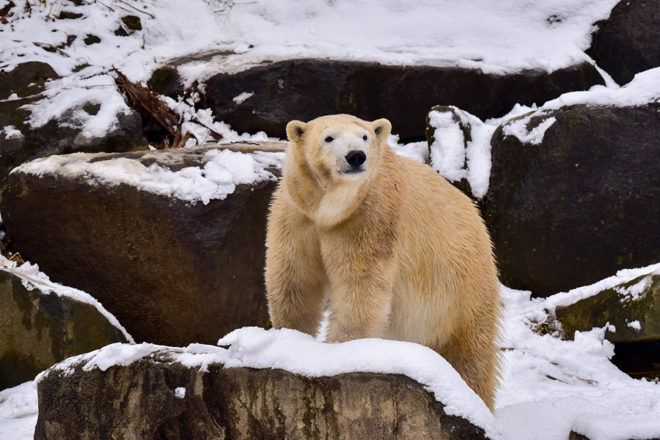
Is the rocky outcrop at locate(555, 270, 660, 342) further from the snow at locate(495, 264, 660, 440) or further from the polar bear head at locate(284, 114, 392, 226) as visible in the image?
the polar bear head at locate(284, 114, 392, 226)

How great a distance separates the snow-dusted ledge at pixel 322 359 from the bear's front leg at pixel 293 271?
40 cm

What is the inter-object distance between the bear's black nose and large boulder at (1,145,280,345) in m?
2.51

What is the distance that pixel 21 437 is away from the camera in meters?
4.18

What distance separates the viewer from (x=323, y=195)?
10.8ft

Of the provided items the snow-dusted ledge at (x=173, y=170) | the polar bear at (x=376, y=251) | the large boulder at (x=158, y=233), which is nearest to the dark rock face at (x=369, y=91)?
the snow-dusted ledge at (x=173, y=170)

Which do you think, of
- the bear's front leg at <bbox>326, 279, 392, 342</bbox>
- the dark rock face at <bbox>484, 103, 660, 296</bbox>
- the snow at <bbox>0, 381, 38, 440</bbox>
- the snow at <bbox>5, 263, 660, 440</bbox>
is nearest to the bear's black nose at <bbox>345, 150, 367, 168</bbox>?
the bear's front leg at <bbox>326, 279, 392, 342</bbox>

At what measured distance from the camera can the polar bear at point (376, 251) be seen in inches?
128

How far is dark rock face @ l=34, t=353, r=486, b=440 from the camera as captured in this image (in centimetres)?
263

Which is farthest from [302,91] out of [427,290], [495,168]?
[427,290]

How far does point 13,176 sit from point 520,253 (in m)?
4.25

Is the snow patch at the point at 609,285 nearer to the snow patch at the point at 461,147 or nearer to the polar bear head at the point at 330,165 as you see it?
the snow patch at the point at 461,147

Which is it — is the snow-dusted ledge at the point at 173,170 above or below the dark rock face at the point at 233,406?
below

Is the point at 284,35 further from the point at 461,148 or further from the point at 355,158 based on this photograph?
the point at 355,158

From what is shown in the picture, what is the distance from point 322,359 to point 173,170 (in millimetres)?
3164
